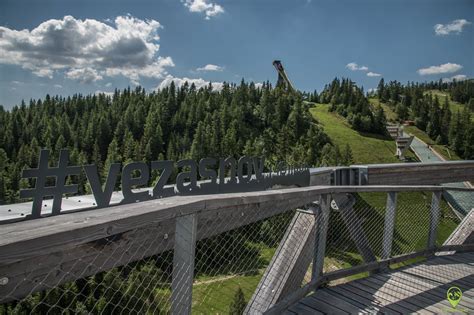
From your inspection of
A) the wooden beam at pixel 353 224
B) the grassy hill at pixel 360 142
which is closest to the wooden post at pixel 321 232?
the wooden beam at pixel 353 224

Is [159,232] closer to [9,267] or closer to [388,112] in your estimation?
[9,267]

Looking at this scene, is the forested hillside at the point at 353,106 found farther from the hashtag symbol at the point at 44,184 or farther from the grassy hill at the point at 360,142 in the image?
the hashtag symbol at the point at 44,184

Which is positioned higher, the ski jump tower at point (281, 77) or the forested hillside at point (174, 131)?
the ski jump tower at point (281, 77)

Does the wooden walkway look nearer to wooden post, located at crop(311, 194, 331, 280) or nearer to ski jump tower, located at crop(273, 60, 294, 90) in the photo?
wooden post, located at crop(311, 194, 331, 280)

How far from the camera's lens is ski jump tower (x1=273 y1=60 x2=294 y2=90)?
99969mm

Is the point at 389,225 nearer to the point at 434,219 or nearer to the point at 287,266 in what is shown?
the point at 434,219

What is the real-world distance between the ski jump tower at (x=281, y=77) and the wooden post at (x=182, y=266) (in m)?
99.9

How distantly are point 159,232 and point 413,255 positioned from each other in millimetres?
3869

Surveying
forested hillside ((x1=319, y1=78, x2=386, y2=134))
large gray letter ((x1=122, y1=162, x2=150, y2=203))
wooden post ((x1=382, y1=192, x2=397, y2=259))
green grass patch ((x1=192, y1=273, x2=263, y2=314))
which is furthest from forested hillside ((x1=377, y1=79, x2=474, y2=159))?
wooden post ((x1=382, y1=192, x2=397, y2=259))

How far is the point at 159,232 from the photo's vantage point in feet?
6.20

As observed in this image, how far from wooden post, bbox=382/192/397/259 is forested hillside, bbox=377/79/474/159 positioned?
80.4m

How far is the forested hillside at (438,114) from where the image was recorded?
73.3 m

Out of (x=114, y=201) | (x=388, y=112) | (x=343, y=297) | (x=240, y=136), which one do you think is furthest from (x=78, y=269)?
(x=388, y=112)

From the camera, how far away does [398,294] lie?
11.4ft
